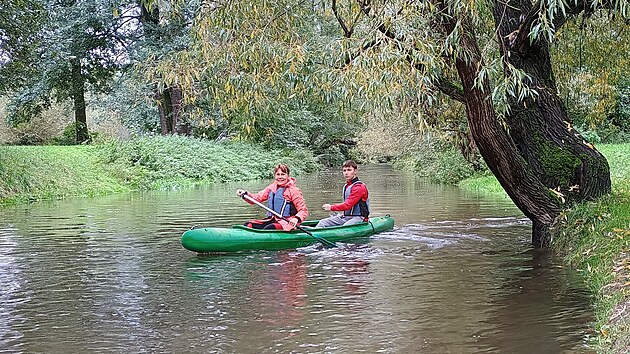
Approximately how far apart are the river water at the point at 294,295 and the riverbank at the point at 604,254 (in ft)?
0.56

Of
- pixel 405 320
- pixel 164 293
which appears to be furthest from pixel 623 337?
pixel 164 293

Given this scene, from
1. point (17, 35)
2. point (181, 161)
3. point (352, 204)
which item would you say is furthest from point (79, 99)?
point (352, 204)

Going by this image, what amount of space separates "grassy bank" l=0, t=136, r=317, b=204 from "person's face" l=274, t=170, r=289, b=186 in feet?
32.1

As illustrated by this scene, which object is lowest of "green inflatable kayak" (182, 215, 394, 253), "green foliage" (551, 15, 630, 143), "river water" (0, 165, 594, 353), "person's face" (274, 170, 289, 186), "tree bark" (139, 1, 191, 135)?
"river water" (0, 165, 594, 353)

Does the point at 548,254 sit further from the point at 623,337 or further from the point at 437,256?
the point at 623,337

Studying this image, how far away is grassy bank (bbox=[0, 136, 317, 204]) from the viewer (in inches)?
769

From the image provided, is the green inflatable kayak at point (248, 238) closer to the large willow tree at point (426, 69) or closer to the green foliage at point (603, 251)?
the large willow tree at point (426, 69)

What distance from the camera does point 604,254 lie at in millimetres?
7633

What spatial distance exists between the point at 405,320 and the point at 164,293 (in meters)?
2.67

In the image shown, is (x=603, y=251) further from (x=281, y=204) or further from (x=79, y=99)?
(x=79, y=99)

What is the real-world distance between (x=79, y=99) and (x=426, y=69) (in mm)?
26488

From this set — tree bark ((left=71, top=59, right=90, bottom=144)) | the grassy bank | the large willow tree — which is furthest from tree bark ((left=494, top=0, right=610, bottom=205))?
tree bark ((left=71, top=59, right=90, bottom=144))

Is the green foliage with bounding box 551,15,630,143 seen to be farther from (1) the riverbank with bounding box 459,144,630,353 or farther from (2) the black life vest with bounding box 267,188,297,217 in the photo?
(2) the black life vest with bounding box 267,188,297,217

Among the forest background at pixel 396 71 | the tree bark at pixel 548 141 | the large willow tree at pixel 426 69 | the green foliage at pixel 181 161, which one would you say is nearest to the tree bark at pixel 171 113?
the green foliage at pixel 181 161
